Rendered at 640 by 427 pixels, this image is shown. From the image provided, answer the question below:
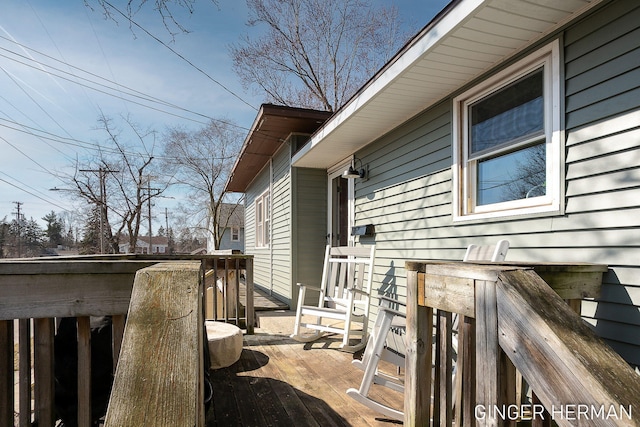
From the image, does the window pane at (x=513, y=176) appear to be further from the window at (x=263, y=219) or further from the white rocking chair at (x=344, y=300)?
the window at (x=263, y=219)

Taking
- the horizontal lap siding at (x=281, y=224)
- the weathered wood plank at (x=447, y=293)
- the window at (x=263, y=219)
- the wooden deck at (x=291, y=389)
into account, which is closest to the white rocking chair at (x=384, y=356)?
the wooden deck at (x=291, y=389)

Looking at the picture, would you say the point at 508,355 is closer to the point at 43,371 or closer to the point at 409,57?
the point at 43,371

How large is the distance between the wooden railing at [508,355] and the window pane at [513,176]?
0.97 m

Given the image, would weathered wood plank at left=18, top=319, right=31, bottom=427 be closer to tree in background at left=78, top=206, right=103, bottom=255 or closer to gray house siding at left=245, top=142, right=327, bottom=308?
gray house siding at left=245, top=142, right=327, bottom=308

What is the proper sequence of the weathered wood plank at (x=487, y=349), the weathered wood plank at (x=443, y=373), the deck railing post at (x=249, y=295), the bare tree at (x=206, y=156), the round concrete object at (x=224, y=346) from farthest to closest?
the bare tree at (x=206, y=156) < the deck railing post at (x=249, y=295) < the round concrete object at (x=224, y=346) < the weathered wood plank at (x=443, y=373) < the weathered wood plank at (x=487, y=349)

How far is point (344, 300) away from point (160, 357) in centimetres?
334

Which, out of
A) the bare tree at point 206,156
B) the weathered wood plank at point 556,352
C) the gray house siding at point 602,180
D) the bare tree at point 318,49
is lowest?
the weathered wood plank at point 556,352

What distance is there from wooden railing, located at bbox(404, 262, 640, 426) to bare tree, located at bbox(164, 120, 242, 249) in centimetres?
1825

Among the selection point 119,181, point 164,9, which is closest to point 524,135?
point 164,9

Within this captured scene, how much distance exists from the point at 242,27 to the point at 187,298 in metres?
10.2

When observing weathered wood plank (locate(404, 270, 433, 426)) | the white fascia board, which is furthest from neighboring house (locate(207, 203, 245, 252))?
weathered wood plank (locate(404, 270, 433, 426))

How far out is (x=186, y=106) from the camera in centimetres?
1200

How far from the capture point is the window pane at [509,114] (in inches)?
95.4

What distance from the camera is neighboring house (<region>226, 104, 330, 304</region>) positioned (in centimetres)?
560
